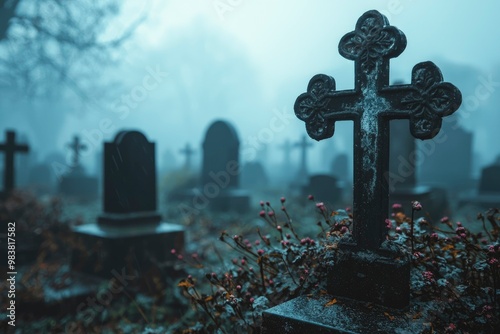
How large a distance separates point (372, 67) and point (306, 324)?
136 centimetres

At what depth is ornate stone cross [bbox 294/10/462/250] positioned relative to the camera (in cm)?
210

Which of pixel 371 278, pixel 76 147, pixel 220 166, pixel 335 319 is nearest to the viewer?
pixel 335 319

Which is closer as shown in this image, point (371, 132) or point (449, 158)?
point (371, 132)

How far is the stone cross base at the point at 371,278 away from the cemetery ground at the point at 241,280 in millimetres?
71

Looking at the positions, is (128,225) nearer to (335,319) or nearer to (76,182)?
(335,319)

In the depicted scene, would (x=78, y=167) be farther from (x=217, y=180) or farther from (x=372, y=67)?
(x=372, y=67)

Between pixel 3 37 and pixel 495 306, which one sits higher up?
pixel 3 37

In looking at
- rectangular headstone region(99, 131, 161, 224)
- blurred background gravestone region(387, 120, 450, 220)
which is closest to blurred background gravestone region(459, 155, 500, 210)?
blurred background gravestone region(387, 120, 450, 220)

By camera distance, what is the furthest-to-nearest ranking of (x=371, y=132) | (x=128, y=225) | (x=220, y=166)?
(x=220, y=166), (x=128, y=225), (x=371, y=132)

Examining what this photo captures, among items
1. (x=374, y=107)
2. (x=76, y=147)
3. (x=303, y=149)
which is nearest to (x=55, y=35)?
(x=76, y=147)

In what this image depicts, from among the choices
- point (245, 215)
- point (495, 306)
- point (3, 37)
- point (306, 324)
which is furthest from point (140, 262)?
point (3, 37)

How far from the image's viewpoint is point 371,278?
7.11ft

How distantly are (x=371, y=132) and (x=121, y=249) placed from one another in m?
3.90

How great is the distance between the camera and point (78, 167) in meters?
16.0
